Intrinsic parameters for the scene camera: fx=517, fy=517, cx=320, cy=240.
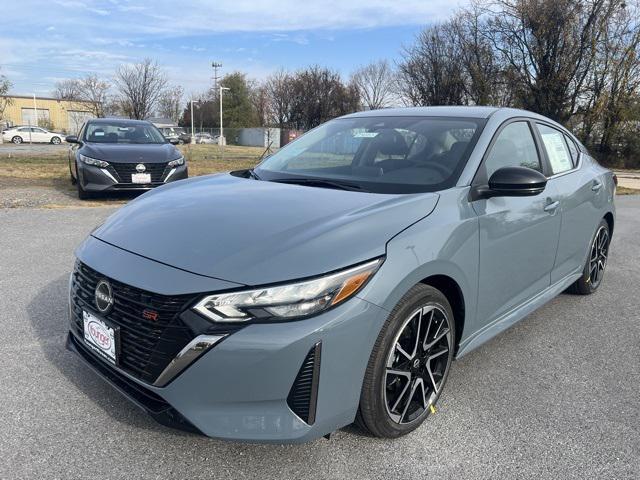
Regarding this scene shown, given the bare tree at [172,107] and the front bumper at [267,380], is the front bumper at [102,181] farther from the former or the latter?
the bare tree at [172,107]

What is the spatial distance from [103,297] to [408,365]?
141 centimetres

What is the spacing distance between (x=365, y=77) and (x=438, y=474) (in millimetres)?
61663

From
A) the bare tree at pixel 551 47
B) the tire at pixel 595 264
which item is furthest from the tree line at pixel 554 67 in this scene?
the tire at pixel 595 264

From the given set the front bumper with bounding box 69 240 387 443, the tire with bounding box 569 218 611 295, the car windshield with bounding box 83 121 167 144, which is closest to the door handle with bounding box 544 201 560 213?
the tire with bounding box 569 218 611 295

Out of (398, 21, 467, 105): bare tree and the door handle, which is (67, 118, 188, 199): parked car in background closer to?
the door handle

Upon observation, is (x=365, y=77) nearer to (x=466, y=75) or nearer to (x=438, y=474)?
(x=466, y=75)

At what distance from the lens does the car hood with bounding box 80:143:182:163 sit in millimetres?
8684

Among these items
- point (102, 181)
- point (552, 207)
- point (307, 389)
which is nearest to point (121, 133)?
point (102, 181)

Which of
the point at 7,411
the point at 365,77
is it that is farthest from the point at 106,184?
the point at 365,77

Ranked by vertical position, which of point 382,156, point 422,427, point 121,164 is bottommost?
point 422,427

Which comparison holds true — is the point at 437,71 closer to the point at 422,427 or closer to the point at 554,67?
the point at 554,67

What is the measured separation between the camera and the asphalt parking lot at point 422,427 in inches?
87.4

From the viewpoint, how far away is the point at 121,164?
341 inches

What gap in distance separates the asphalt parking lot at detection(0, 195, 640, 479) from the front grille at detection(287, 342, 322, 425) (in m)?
0.39
